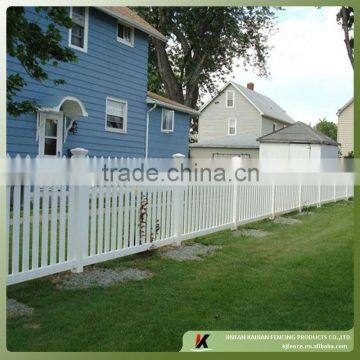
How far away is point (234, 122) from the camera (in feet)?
13.1

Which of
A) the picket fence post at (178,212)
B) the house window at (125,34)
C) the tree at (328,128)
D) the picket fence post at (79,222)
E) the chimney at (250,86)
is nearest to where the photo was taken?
the tree at (328,128)

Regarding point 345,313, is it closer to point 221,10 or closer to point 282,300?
point 282,300

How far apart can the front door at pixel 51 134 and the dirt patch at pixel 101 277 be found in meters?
1.11

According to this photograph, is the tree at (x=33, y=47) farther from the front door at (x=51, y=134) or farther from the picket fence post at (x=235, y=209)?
the picket fence post at (x=235, y=209)

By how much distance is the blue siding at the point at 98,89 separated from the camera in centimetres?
297

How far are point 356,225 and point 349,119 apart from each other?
2.12 ft

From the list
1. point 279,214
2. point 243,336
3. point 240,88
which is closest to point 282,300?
point 243,336

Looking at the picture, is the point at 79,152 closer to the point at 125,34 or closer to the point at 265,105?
the point at 125,34

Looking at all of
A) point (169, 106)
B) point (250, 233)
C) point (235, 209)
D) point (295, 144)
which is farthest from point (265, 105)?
point (235, 209)

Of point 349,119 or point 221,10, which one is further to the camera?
point 221,10

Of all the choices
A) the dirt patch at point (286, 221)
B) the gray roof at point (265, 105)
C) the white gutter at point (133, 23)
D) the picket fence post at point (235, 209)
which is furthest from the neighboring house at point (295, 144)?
the dirt patch at point (286, 221)

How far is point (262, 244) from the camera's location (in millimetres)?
5285

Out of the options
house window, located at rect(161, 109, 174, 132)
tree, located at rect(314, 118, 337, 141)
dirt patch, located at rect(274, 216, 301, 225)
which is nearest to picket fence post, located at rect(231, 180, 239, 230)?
dirt patch, located at rect(274, 216, 301, 225)

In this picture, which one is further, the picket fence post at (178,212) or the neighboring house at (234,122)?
the picket fence post at (178,212)
